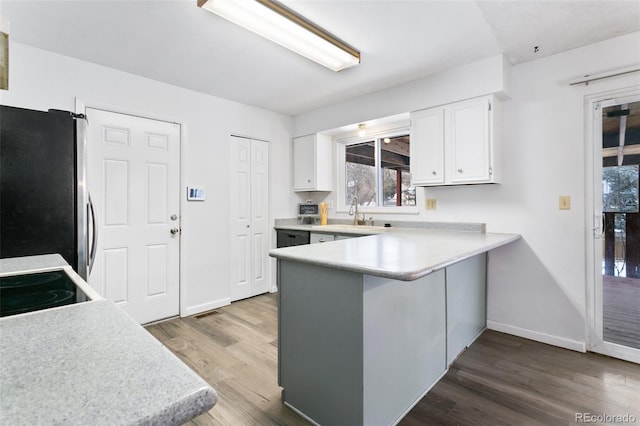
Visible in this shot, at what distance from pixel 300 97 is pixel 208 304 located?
2586 millimetres

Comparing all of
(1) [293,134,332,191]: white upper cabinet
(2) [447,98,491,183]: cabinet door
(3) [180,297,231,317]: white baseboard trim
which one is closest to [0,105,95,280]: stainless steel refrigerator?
(3) [180,297,231,317]: white baseboard trim

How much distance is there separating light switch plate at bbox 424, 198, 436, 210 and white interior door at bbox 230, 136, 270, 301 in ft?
6.60

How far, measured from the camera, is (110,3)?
1934mm

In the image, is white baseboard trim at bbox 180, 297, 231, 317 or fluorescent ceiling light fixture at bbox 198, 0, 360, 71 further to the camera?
white baseboard trim at bbox 180, 297, 231, 317

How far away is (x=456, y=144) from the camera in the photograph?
2818 mm

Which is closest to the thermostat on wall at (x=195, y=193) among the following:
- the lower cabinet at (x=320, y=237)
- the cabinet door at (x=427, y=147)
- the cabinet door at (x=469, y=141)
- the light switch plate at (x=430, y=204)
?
the lower cabinet at (x=320, y=237)

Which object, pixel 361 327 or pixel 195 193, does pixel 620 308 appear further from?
pixel 195 193

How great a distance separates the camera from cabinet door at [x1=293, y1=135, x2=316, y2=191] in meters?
4.14

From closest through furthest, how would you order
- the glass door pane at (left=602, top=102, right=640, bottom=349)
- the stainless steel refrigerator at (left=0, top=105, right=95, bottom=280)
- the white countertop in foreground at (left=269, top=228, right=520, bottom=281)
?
the white countertop in foreground at (left=269, top=228, right=520, bottom=281) → the stainless steel refrigerator at (left=0, top=105, right=95, bottom=280) → the glass door pane at (left=602, top=102, right=640, bottom=349)

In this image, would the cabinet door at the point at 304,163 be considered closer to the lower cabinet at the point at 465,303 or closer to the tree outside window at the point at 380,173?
the tree outside window at the point at 380,173

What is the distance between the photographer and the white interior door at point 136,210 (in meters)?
2.79

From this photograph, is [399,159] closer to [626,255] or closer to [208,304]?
[626,255]

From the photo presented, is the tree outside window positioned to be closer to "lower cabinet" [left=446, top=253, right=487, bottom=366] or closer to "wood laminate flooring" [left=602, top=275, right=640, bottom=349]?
"lower cabinet" [left=446, top=253, right=487, bottom=366]

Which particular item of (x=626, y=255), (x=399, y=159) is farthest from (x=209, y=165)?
(x=626, y=255)
